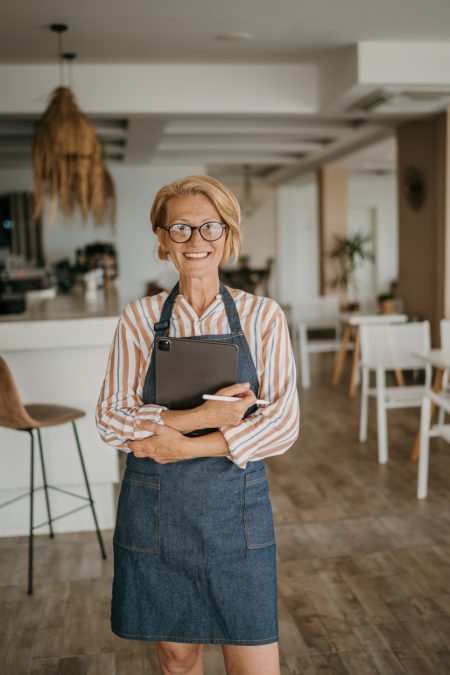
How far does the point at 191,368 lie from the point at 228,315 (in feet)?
0.53

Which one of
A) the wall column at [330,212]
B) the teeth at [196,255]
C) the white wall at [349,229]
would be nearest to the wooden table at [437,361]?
the teeth at [196,255]

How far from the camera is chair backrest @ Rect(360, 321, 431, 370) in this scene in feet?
16.0

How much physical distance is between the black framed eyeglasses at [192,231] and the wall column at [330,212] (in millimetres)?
9133

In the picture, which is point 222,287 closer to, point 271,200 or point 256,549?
point 256,549

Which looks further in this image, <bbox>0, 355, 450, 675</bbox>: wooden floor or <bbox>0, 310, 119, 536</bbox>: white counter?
<bbox>0, 310, 119, 536</bbox>: white counter

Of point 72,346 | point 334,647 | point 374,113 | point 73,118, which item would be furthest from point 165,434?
point 374,113

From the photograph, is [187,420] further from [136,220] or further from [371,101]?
[136,220]

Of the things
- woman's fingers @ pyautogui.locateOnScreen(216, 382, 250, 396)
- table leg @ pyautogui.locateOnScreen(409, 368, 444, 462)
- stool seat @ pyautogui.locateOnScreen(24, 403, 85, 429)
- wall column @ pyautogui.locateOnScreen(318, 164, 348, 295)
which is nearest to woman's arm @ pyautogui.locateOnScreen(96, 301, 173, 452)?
woman's fingers @ pyautogui.locateOnScreen(216, 382, 250, 396)

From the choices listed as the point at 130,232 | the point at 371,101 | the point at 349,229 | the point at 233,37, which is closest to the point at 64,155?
the point at 233,37

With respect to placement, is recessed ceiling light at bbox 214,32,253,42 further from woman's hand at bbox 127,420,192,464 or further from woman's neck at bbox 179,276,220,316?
woman's hand at bbox 127,420,192,464

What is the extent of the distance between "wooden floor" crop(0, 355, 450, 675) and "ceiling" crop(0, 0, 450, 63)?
3.08 meters

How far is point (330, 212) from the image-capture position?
10.5 metres

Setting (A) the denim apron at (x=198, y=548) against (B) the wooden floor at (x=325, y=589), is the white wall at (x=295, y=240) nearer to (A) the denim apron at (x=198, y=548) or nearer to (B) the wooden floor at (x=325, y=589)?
(B) the wooden floor at (x=325, y=589)

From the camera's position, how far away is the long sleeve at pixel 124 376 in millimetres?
1550
